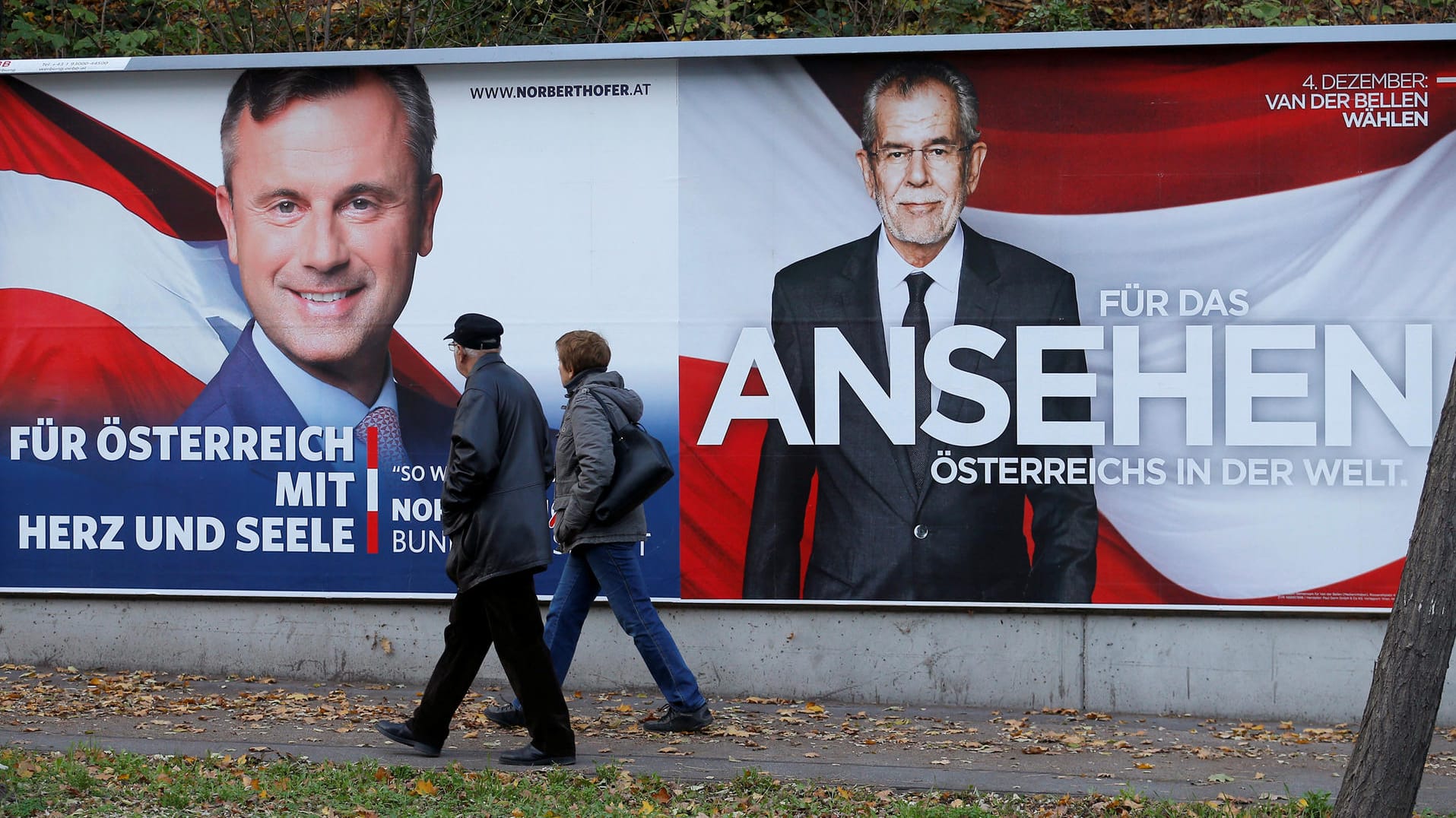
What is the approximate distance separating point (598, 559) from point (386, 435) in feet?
6.39

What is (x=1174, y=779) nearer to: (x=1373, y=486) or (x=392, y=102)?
(x=1373, y=486)

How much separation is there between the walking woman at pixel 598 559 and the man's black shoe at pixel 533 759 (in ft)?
1.89

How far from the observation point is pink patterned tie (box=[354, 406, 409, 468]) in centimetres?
801

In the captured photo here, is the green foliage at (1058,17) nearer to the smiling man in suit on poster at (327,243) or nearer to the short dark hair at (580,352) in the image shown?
the smiling man in suit on poster at (327,243)

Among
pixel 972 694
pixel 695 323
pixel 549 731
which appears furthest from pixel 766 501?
pixel 549 731

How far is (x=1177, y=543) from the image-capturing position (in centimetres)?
750

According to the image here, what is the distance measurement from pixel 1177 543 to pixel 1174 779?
1773 millimetres

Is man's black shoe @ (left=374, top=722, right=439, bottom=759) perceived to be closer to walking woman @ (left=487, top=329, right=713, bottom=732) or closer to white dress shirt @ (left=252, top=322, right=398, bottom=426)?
walking woman @ (left=487, top=329, right=713, bottom=732)

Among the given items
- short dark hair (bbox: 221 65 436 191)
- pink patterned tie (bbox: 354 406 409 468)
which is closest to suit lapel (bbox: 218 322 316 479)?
pink patterned tie (bbox: 354 406 409 468)

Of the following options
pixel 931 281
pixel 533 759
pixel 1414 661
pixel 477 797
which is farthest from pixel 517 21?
pixel 1414 661

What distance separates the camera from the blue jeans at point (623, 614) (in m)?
6.83

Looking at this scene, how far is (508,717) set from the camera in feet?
22.8

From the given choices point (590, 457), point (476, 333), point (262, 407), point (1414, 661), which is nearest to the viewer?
point (1414, 661)

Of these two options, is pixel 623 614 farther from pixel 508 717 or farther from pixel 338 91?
pixel 338 91
